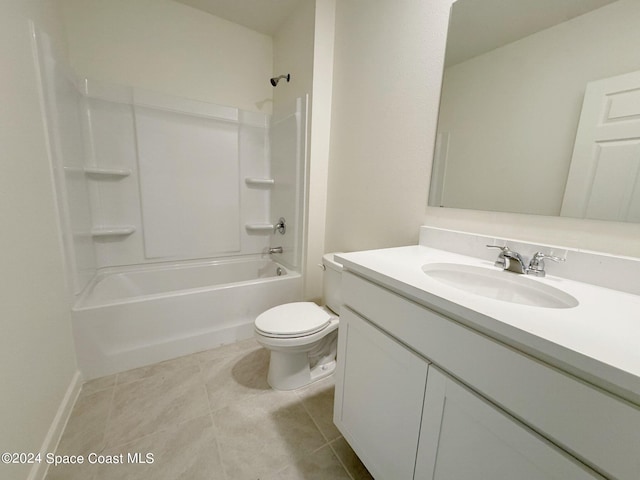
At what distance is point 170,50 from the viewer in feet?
6.46

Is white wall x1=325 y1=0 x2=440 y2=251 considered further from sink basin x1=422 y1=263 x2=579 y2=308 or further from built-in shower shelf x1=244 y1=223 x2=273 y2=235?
built-in shower shelf x1=244 y1=223 x2=273 y2=235

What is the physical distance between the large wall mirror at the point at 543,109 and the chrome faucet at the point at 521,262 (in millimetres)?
160

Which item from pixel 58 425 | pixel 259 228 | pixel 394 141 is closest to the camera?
pixel 58 425

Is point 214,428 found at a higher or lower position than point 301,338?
lower

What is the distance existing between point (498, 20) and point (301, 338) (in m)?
1.58

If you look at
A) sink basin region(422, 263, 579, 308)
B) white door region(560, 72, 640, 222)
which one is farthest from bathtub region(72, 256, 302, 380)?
white door region(560, 72, 640, 222)

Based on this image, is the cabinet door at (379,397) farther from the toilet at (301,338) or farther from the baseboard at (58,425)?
the baseboard at (58,425)

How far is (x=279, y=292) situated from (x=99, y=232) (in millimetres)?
1348

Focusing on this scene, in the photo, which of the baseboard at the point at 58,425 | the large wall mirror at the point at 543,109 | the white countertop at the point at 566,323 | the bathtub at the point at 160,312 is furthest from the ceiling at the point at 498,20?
the baseboard at the point at 58,425

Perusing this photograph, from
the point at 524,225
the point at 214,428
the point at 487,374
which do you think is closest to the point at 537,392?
the point at 487,374

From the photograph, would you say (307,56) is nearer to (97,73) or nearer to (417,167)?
(417,167)

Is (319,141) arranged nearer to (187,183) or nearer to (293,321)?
(187,183)

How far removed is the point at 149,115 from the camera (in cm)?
193

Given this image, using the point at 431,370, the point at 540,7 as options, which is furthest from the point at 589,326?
the point at 540,7
